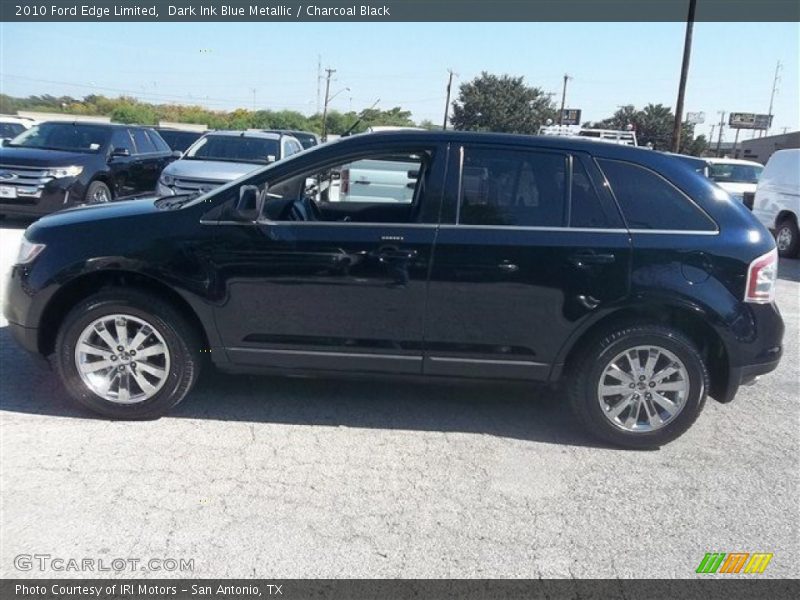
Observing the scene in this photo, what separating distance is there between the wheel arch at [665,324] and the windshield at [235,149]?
8.71 m

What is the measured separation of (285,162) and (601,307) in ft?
6.84

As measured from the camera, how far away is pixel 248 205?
402 cm

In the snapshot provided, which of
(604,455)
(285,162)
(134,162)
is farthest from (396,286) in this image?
(134,162)

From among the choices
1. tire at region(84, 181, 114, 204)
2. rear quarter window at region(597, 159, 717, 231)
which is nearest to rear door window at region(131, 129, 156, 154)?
tire at region(84, 181, 114, 204)

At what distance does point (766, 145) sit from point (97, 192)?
57.7m

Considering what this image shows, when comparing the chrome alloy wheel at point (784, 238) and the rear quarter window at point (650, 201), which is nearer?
the rear quarter window at point (650, 201)

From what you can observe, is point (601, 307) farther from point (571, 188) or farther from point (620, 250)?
point (571, 188)

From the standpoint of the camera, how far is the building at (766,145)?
→ 48688 millimetres

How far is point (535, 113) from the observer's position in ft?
131

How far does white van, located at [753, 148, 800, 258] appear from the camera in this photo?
12430 mm

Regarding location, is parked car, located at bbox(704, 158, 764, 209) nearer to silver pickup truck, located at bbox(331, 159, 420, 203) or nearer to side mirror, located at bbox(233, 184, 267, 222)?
silver pickup truck, located at bbox(331, 159, 420, 203)

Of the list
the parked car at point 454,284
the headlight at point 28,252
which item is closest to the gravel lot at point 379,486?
the parked car at point 454,284

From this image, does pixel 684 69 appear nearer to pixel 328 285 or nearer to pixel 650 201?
pixel 650 201

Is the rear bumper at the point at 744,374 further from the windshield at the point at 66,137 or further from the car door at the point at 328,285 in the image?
the windshield at the point at 66,137
